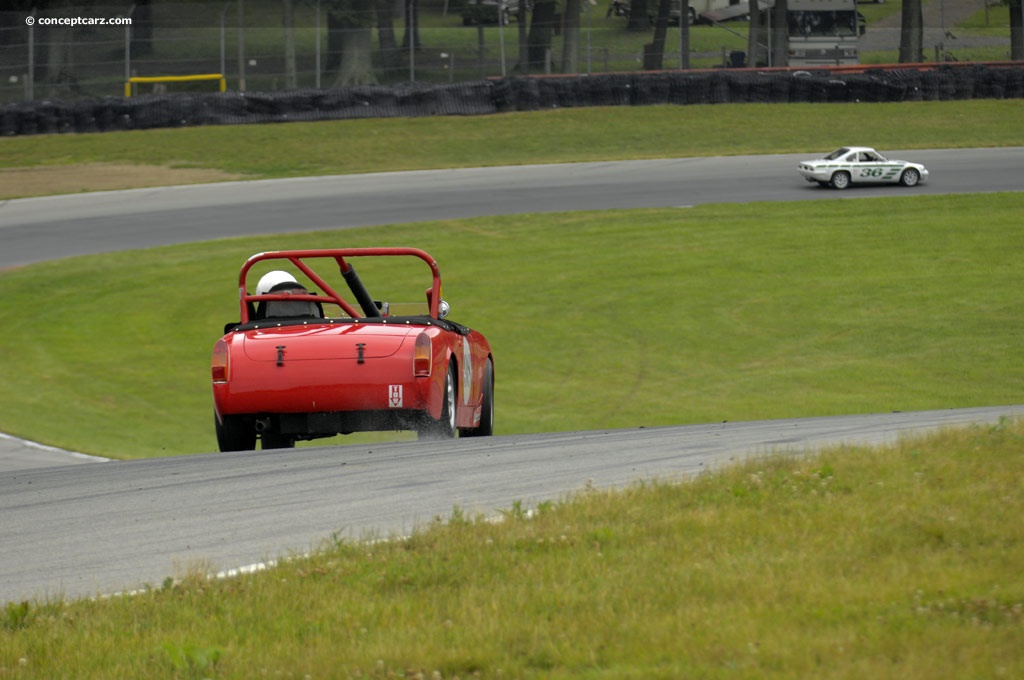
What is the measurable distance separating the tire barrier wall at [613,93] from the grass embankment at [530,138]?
375 millimetres

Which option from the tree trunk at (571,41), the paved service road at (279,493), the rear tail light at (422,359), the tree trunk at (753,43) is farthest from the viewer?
the tree trunk at (753,43)

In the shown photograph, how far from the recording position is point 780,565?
439 centimetres

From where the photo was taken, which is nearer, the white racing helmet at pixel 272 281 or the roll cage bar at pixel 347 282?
the roll cage bar at pixel 347 282

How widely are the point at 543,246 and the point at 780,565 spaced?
21568 millimetres

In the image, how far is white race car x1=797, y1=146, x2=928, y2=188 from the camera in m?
32.0

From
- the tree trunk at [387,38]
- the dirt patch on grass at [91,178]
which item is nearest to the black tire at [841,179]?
the dirt patch on grass at [91,178]

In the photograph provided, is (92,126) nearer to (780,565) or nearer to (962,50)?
(962,50)

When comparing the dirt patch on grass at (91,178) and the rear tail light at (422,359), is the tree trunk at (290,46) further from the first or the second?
the rear tail light at (422,359)

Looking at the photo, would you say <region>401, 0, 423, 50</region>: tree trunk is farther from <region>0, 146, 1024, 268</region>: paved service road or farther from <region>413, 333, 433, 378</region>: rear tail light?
<region>413, 333, 433, 378</region>: rear tail light

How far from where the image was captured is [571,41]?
144 feet

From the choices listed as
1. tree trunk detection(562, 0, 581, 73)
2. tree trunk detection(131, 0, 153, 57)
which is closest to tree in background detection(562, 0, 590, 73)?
tree trunk detection(562, 0, 581, 73)

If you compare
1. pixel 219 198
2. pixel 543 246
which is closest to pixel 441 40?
pixel 219 198

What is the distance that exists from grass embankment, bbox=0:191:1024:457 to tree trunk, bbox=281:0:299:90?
51.2 feet

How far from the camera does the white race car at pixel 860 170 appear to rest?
32.0 meters
